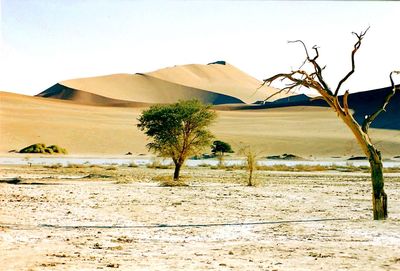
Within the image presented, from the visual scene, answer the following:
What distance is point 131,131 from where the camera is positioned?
313ft

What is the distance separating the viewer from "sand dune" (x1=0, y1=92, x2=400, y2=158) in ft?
268

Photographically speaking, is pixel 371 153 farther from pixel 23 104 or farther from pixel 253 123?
pixel 23 104

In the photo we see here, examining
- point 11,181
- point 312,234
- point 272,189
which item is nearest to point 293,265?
point 312,234

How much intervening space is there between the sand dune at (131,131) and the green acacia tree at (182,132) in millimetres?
40114

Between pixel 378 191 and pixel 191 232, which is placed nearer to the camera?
pixel 191 232

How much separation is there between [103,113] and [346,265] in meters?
119

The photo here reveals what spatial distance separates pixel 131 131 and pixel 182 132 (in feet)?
208

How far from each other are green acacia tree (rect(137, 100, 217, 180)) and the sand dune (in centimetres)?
4011

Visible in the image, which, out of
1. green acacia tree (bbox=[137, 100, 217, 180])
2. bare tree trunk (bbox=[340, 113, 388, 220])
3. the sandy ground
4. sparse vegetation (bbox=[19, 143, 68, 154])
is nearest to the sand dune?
sparse vegetation (bbox=[19, 143, 68, 154])

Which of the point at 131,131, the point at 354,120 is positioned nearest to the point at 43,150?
the point at 131,131

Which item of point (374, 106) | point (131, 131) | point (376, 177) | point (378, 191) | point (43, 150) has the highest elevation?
point (374, 106)

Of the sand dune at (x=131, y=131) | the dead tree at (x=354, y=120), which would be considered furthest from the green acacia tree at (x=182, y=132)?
the sand dune at (x=131, y=131)

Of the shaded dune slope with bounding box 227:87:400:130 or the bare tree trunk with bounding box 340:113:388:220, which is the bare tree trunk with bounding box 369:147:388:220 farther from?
the shaded dune slope with bounding box 227:87:400:130

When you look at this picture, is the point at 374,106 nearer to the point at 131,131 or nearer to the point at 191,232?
the point at 131,131
